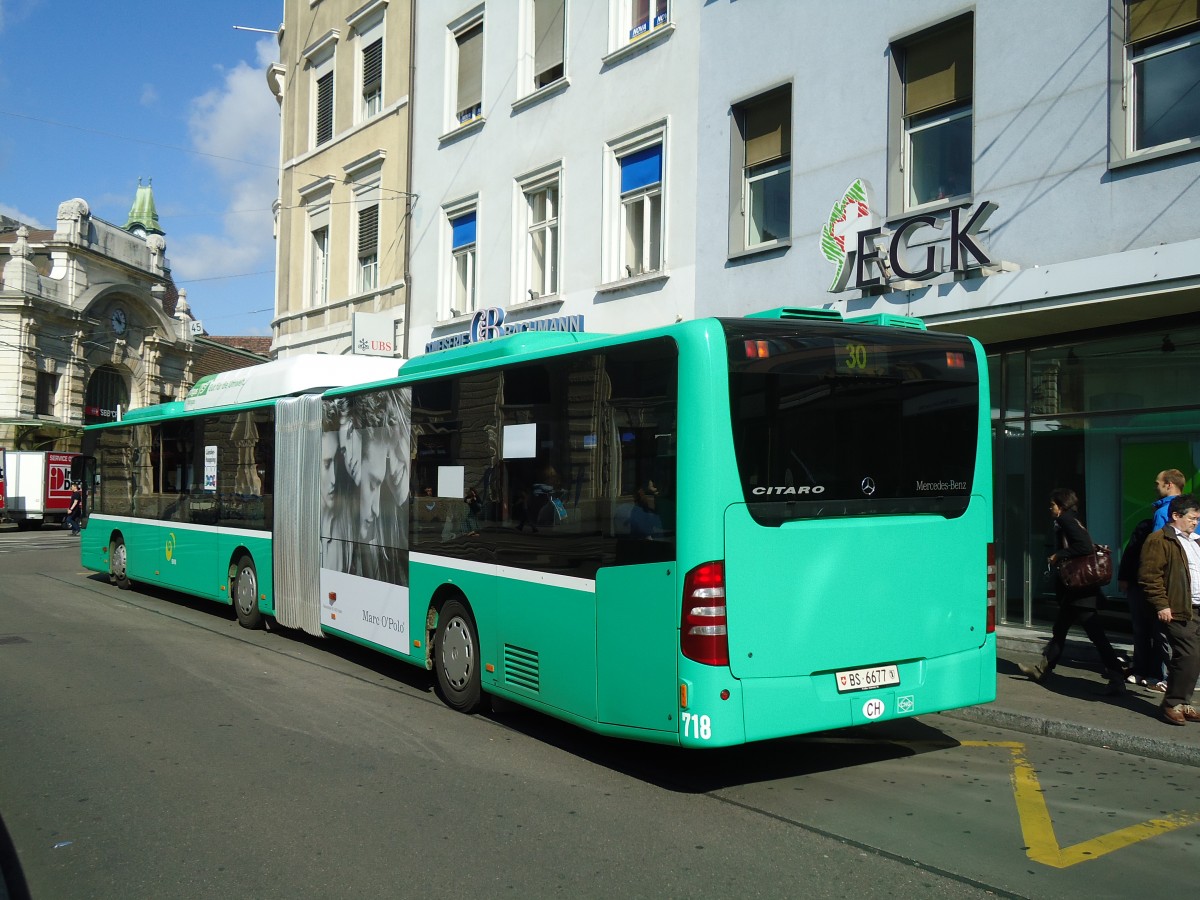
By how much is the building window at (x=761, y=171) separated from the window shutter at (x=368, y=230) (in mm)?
10186

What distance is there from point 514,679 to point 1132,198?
6.87m

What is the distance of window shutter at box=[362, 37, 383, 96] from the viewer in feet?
73.8

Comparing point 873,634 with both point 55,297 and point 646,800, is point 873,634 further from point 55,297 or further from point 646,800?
point 55,297

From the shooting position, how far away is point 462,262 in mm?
19984

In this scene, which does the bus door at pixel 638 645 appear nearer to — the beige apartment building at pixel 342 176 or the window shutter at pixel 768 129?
the window shutter at pixel 768 129

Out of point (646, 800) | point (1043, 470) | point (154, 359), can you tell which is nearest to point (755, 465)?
point (646, 800)

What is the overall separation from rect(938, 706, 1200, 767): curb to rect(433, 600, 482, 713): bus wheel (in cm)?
343

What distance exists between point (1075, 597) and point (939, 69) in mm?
5967

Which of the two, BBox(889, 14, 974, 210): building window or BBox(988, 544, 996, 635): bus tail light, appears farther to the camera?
BBox(889, 14, 974, 210): building window

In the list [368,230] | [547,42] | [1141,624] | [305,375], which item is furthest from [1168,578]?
[368,230]

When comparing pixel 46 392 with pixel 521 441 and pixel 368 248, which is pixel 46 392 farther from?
pixel 521 441

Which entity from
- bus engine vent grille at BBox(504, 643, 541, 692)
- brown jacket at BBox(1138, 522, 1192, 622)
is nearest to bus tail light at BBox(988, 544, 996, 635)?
brown jacket at BBox(1138, 522, 1192, 622)

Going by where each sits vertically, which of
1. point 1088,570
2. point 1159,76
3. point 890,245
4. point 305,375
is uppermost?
point 1159,76

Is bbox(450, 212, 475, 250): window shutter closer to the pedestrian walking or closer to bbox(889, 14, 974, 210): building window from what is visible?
bbox(889, 14, 974, 210): building window
